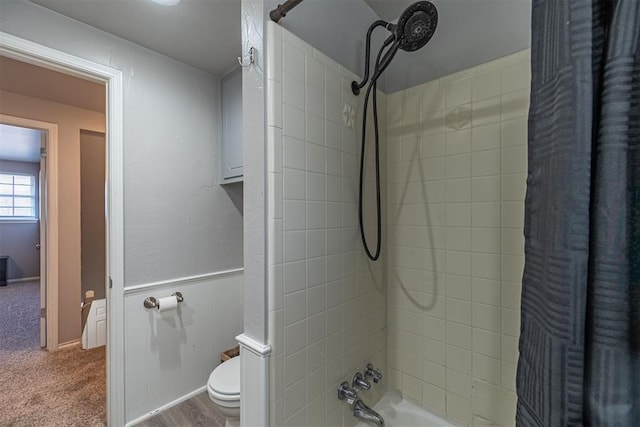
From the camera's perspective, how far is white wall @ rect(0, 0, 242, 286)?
1.58 meters

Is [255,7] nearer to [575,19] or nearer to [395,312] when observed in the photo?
[575,19]

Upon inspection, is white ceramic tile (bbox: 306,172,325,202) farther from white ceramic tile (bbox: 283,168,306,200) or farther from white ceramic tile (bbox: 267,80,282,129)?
white ceramic tile (bbox: 267,80,282,129)

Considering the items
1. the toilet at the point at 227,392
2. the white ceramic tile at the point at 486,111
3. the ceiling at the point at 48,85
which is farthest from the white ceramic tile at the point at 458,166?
the ceiling at the point at 48,85

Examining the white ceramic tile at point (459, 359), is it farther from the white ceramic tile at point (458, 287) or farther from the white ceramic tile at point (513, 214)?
the white ceramic tile at point (513, 214)

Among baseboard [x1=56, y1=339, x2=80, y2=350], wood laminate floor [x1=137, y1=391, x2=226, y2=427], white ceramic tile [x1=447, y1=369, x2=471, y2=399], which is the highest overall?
white ceramic tile [x1=447, y1=369, x2=471, y2=399]

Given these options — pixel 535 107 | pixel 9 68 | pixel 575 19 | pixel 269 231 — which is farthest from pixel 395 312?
pixel 9 68

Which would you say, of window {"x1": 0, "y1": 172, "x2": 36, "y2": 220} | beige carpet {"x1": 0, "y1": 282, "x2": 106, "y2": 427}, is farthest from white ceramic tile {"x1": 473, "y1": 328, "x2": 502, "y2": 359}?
window {"x1": 0, "y1": 172, "x2": 36, "y2": 220}

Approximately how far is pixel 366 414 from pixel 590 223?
4.00 ft

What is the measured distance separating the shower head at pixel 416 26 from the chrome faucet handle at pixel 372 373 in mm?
1426

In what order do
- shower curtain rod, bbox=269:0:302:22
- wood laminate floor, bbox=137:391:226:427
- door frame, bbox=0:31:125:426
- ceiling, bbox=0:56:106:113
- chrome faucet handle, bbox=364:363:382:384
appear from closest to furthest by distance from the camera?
shower curtain rod, bbox=269:0:302:22
chrome faucet handle, bbox=364:363:382:384
door frame, bbox=0:31:125:426
wood laminate floor, bbox=137:391:226:427
ceiling, bbox=0:56:106:113

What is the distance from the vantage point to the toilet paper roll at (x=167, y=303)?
5.85 feet

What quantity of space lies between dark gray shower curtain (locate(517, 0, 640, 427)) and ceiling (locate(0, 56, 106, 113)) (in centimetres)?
283

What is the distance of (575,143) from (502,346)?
1.07m

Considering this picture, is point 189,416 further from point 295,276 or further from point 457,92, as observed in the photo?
point 457,92
